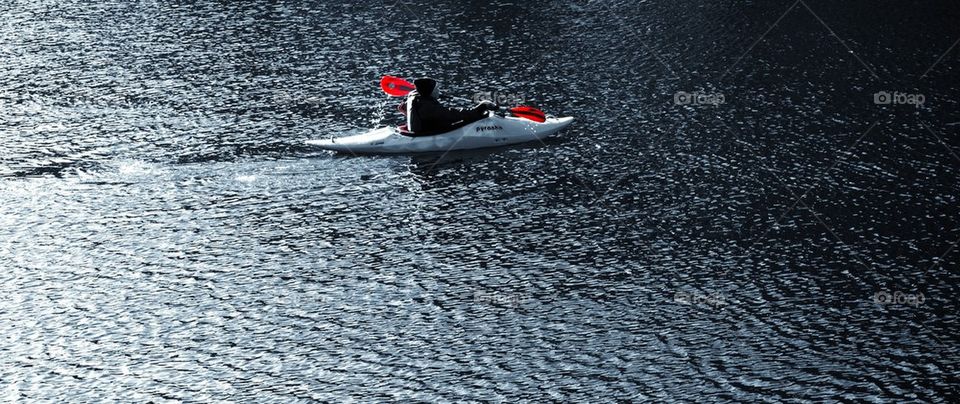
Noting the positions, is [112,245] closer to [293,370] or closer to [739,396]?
[293,370]

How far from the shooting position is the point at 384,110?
164ft

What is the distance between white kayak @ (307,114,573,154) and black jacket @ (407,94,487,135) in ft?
0.84

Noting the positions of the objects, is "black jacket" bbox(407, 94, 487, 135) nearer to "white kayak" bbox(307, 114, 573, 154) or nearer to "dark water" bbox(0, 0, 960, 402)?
"white kayak" bbox(307, 114, 573, 154)

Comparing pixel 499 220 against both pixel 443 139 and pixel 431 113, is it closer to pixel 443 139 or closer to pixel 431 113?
A: pixel 443 139

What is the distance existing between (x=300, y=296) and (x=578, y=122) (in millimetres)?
15942

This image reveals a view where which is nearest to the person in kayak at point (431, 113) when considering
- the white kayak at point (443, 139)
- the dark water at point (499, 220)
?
the white kayak at point (443, 139)

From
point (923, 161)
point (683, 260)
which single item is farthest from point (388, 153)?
point (923, 161)

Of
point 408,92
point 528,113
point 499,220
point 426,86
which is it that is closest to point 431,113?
point 426,86

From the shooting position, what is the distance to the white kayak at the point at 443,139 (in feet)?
148

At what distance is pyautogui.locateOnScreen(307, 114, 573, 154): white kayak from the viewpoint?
148 feet

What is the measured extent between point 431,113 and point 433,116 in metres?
0.13

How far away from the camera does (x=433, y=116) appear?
148 ft

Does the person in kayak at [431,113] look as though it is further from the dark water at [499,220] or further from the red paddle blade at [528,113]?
the dark water at [499,220]

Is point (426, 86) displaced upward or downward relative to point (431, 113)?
upward
